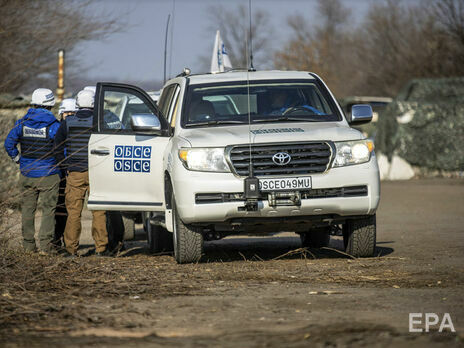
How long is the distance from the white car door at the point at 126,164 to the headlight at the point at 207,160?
924 mm

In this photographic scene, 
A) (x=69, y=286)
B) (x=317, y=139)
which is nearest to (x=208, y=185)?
(x=317, y=139)

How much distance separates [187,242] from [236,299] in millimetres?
2349

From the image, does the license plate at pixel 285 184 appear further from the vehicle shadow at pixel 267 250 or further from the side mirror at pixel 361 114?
the side mirror at pixel 361 114

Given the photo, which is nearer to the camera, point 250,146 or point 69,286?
point 69,286

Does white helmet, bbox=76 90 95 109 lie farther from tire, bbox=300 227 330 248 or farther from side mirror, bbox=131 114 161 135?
tire, bbox=300 227 330 248

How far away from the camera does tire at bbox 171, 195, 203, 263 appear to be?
8.97m

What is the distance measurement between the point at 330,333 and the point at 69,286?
2.75 m

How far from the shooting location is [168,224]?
9453 millimetres

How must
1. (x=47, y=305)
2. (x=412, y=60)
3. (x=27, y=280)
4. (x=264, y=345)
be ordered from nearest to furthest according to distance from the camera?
(x=264, y=345) → (x=47, y=305) → (x=27, y=280) → (x=412, y=60)

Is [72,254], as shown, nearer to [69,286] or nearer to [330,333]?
[69,286]

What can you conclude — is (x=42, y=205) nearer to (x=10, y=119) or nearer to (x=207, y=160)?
(x=207, y=160)

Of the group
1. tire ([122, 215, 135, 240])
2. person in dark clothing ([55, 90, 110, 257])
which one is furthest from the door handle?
tire ([122, 215, 135, 240])

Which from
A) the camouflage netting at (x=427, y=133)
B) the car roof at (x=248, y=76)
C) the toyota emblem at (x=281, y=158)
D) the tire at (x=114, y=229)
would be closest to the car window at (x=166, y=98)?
the car roof at (x=248, y=76)

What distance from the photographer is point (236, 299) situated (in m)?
6.70
